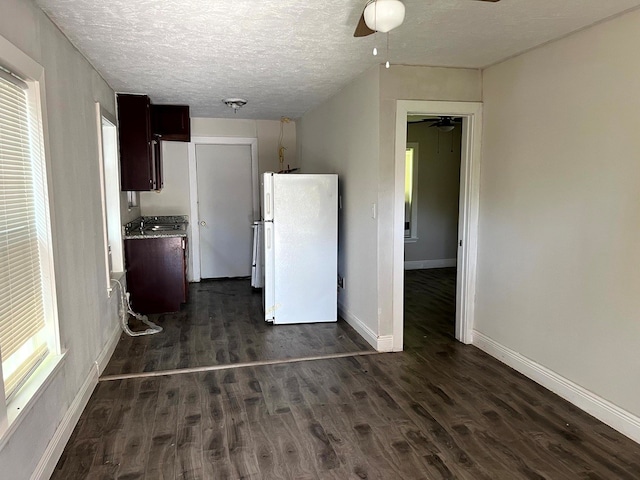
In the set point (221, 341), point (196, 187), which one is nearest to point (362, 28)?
point (221, 341)

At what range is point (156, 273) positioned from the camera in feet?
14.9

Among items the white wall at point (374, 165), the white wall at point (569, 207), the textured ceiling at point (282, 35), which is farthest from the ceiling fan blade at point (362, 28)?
the white wall at point (569, 207)

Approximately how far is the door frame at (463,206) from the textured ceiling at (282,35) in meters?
0.34

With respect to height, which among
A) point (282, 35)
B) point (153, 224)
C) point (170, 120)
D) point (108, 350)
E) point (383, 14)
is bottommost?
point (108, 350)

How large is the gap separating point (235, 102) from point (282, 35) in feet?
7.07

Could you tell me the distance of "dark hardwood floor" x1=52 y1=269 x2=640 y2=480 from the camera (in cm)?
210

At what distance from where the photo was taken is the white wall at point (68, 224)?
1907mm

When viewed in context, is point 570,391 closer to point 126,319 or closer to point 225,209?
point 126,319

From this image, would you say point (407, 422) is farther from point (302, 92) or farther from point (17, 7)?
point (302, 92)

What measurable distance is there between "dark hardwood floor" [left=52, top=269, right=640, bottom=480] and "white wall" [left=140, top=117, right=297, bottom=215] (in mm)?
3260

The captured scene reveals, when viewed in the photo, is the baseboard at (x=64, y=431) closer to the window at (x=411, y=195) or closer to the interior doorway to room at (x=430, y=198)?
the interior doorway to room at (x=430, y=198)

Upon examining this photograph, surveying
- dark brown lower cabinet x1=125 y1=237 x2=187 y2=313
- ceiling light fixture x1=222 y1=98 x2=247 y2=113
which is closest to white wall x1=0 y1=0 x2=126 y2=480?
dark brown lower cabinet x1=125 y1=237 x2=187 y2=313

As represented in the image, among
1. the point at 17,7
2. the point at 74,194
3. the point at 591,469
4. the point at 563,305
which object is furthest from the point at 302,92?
the point at 591,469

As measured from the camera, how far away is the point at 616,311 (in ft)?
7.88
